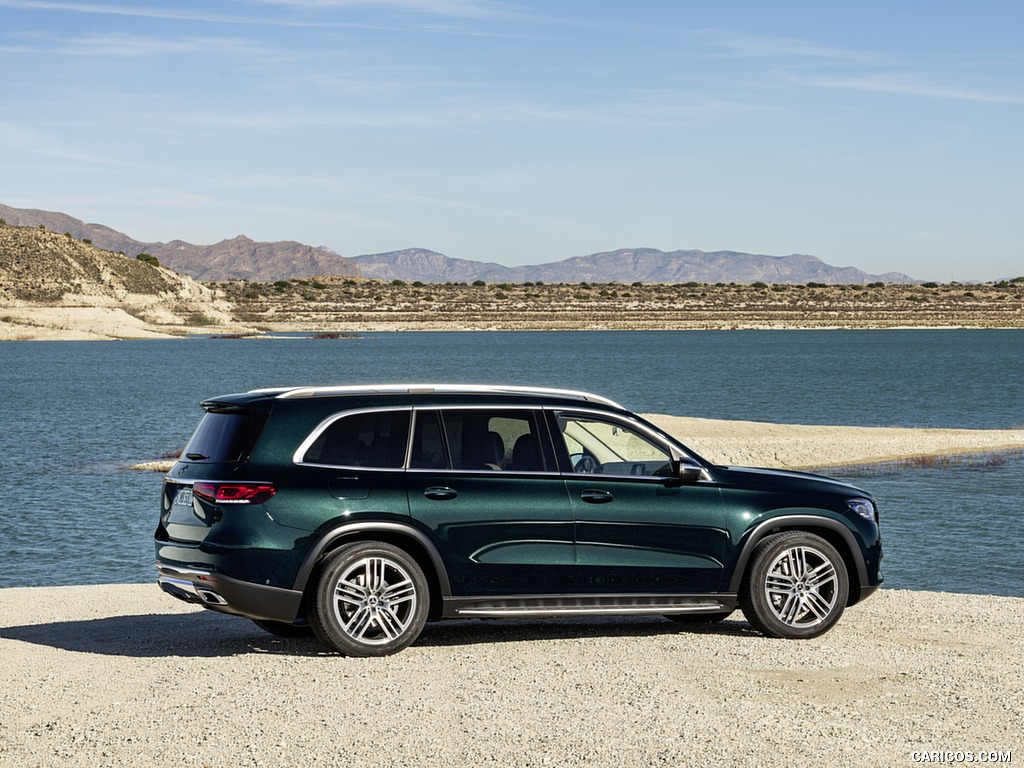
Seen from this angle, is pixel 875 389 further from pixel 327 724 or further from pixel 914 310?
pixel 914 310

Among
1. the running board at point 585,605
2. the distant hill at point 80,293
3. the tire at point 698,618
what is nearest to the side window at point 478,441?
the running board at point 585,605

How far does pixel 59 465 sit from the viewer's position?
36156 millimetres

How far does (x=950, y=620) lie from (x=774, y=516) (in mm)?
2400

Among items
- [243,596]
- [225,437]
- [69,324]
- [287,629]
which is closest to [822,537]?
[287,629]

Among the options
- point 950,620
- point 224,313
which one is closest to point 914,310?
point 224,313

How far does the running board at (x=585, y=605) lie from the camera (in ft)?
30.7

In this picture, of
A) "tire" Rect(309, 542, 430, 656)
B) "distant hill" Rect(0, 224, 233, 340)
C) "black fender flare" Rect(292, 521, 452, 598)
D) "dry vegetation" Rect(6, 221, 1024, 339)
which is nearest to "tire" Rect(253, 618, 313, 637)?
"tire" Rect(309, 542, 430, 656)

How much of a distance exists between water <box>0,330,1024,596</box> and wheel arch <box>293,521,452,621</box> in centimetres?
1044

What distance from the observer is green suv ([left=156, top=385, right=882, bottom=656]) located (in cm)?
898

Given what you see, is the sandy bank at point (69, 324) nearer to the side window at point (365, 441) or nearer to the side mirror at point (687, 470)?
the side window at point (365, 441)

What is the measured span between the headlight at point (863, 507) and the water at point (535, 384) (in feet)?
27.2

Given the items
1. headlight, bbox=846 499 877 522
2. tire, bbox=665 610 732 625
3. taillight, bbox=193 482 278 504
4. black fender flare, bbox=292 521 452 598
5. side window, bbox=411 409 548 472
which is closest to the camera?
taillight, bbox=193 482 278 504

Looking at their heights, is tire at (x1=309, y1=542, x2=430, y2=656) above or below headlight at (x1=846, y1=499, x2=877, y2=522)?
below

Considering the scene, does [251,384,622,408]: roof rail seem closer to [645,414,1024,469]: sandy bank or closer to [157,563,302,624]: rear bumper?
[157,563,302,624]: rear bumper
